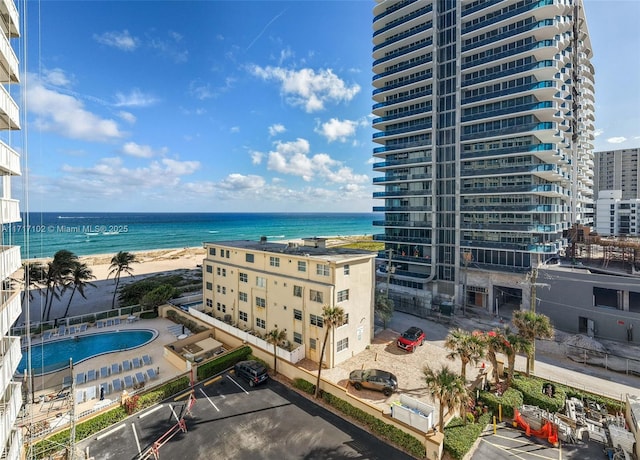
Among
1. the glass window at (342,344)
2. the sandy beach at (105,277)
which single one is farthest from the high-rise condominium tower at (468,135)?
the glass window at (342,344)

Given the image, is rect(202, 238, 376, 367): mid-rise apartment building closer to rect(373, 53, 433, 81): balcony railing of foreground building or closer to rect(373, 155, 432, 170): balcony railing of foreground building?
rect(373, 155, 432, 170): balcony railing of foreground building

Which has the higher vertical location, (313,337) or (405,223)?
(405,223)

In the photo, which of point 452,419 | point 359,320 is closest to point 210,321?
point 359,320

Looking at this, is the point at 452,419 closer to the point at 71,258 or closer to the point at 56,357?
the point at 56,357

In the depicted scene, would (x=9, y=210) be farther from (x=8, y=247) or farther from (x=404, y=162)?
(x=404, y=162)

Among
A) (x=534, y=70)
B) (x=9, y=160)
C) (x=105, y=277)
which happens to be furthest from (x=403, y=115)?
(x=105, y=277)

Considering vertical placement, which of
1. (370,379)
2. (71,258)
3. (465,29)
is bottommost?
(370,379)
